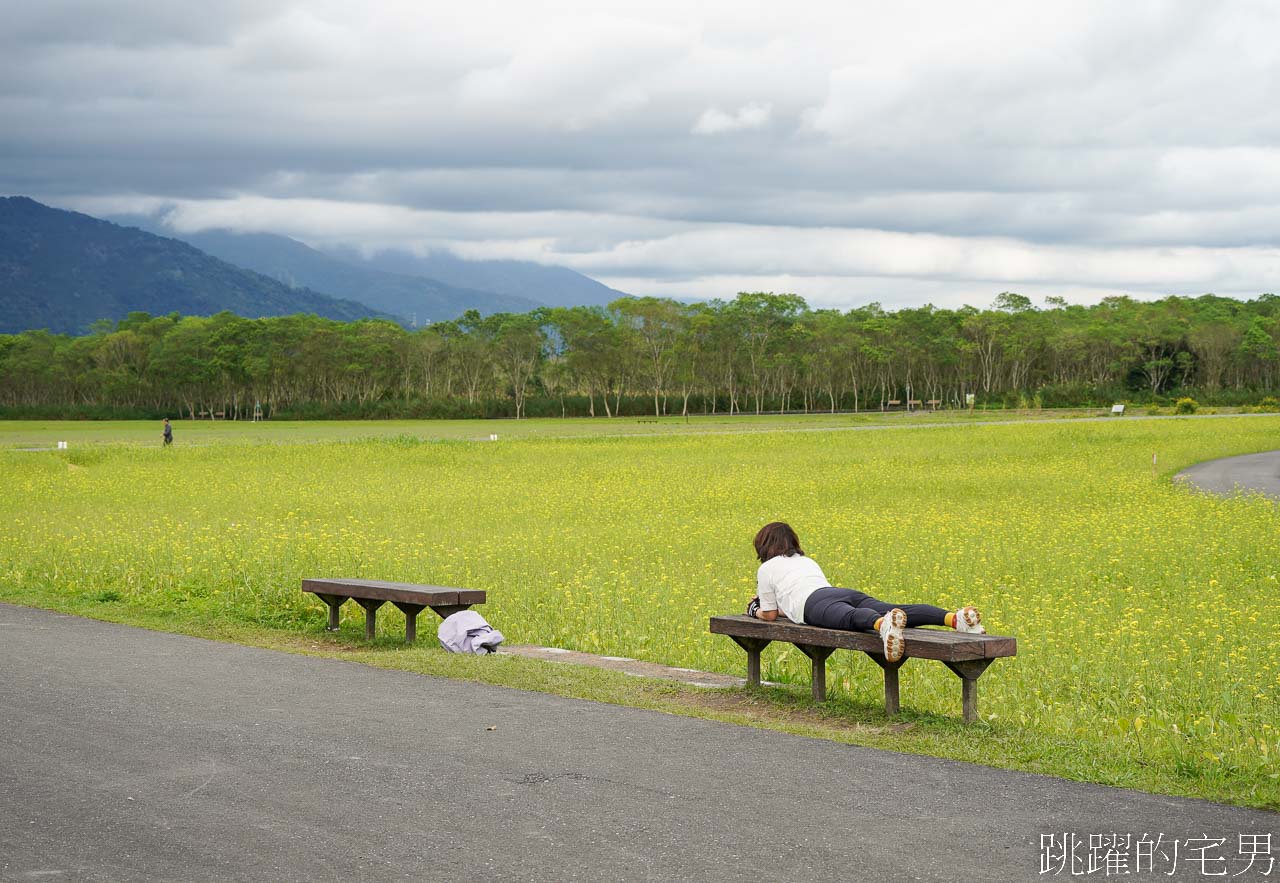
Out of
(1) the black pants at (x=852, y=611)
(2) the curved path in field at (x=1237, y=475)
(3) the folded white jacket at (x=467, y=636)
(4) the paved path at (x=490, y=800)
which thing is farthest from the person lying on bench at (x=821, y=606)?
(2) the curved path in field at (x=1237, y=475)

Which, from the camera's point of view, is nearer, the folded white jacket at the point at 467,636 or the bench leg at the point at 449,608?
the folded white jacket at the point at 467,636

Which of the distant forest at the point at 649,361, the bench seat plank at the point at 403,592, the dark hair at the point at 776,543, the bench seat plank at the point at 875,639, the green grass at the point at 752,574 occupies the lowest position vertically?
the green grass at the point at 752,574

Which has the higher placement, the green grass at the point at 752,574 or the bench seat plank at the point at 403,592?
the bench seat plank at the point at 403,592

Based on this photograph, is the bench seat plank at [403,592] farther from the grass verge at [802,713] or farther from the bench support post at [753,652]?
the bench support post at [753,652]

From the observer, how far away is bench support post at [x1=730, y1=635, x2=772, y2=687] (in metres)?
9.78

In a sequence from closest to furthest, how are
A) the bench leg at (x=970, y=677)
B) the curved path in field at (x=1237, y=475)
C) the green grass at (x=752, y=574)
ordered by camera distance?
the bench leg at (x=970, y=677), the green grass at (x=752, y=574), the curved path in field at (x=1237, y=475)

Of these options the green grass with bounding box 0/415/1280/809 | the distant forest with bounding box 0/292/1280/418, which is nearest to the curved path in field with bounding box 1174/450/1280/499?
the green grass with bounding box 0/415/1280/809

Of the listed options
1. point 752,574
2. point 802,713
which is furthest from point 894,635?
point 752,574

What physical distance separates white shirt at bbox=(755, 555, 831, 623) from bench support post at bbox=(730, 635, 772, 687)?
0.33m

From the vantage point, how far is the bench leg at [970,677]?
8633 millimetres

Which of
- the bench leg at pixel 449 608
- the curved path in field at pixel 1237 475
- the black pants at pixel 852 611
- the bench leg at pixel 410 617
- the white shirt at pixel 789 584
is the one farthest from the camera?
the curved path in field at pixel 1237 475

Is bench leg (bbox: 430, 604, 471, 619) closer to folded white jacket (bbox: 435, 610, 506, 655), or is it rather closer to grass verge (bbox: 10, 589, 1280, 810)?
folded white jacket (bbox: 435, 610, 506, 655)

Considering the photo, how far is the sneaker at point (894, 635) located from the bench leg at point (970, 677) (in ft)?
1.57

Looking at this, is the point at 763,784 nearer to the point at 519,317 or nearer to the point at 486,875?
the point at 486,875
